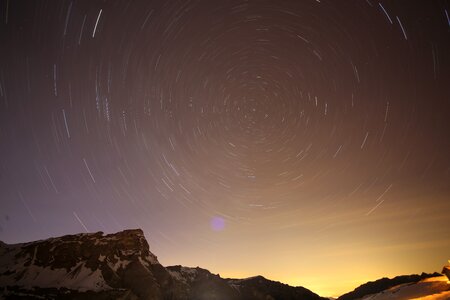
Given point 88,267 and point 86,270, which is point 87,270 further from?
point 88,267

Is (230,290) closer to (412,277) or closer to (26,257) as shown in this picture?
(26,257)

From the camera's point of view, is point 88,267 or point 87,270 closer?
point 87,270

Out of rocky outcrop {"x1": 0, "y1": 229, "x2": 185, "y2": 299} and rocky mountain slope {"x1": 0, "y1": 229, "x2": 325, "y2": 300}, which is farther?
rocky outcrop {"x1": 0, "y1": 229, "x2": 185, "y2": 299}

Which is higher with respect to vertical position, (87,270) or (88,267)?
(88,267)

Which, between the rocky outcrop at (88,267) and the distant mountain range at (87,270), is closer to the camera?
the distant mountain range at (87,270)

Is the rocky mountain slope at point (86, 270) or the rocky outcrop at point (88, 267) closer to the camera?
the rocky mountain slope at point (86, 270)

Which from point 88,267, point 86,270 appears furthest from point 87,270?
point 88,267

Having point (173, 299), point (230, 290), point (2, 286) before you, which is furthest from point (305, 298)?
point (2, 286)

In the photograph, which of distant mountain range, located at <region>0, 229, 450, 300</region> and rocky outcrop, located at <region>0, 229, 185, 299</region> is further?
rocky outcrop, located at <region>0, 229, 185, 299</region>
